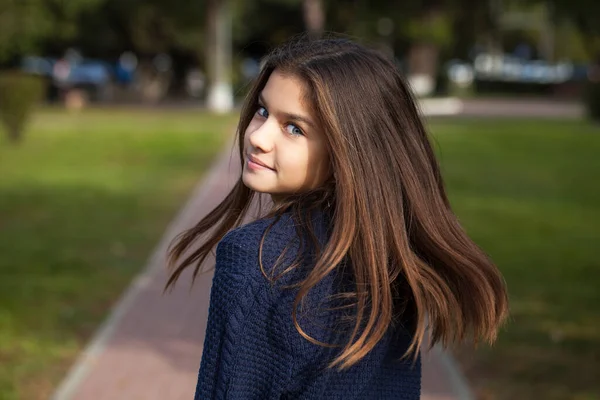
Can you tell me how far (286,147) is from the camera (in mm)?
1838

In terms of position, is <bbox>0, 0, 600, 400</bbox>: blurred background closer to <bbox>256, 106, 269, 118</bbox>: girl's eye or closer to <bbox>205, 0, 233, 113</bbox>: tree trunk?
<bbox>205, 0, 233, 113</bbox>: tree trunk

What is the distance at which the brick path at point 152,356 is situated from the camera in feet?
17.1

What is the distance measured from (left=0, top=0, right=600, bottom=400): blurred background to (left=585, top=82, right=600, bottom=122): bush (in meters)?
0.08

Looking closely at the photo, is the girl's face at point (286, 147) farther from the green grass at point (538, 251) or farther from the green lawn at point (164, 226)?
the green lawn at point (164, 226)

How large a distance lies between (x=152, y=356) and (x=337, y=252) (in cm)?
433

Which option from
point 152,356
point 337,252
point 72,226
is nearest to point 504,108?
point 72,226

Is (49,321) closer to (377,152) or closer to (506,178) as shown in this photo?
(377,152)

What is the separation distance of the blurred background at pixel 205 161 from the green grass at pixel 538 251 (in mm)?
23

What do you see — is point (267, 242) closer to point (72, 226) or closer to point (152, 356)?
point (152, 356)

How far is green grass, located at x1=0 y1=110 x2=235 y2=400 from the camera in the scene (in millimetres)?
6293

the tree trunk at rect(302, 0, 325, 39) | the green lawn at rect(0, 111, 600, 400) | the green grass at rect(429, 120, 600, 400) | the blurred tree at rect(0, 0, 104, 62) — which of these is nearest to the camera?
the green grass at rect(429, 120, 600, 400)

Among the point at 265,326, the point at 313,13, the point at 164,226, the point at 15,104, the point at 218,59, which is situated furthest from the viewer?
the point at 313,13

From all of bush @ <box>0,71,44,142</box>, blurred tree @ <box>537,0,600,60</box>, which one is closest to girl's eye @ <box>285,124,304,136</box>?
blurred tree @ <box>537,0,600,60</box>

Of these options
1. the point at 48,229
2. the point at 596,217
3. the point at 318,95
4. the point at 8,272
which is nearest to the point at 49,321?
the point at 8,272
